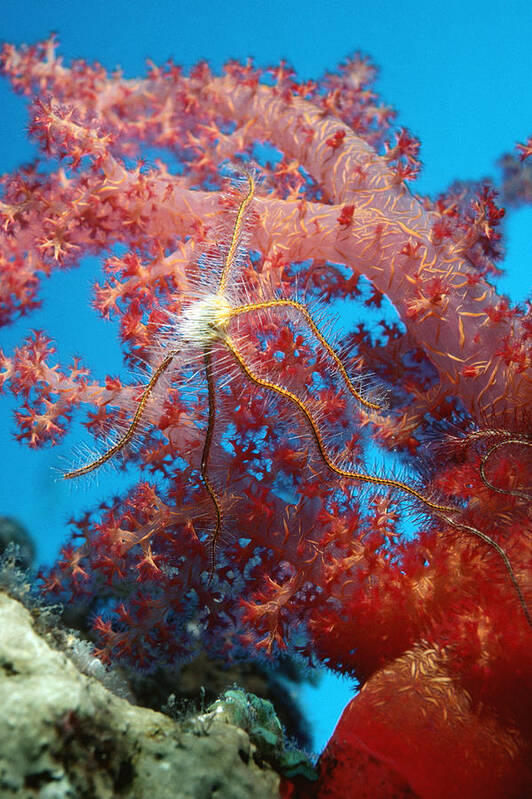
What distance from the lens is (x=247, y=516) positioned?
102 inches

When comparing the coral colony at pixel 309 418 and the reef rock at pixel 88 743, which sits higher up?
the coral colony at pixel 309 418

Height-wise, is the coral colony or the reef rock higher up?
the coral colony

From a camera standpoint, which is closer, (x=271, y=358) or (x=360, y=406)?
(x=271, y=358)

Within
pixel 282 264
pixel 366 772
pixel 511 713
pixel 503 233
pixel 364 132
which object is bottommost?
pixel 366 772

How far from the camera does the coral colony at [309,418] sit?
6.46 feet

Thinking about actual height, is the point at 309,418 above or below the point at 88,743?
above

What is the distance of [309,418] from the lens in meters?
2.13

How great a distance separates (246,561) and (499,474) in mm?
1177

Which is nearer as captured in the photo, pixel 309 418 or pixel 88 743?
pixel 88 743

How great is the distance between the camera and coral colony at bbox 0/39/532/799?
1968 millimetres

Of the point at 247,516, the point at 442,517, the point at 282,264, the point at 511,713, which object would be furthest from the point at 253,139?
the point at 511,713

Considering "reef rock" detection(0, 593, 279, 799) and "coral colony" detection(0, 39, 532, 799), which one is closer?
"reef rock" detection(0, 593, 279, 799)

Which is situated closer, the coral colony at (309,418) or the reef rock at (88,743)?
the reef rock at (88,743)

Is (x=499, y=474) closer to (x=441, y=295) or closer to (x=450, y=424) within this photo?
(x=450, y=424)
